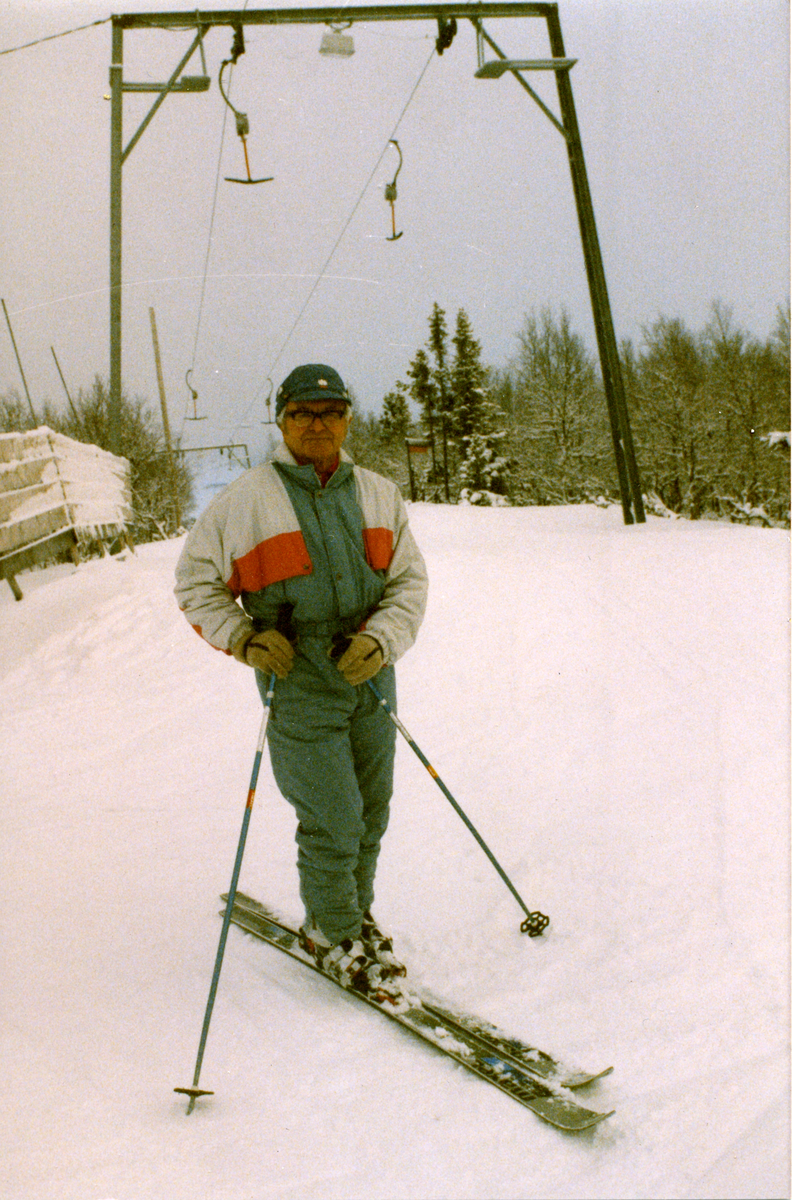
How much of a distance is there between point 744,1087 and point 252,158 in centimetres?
673

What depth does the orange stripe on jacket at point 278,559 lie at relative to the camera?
2531 mm

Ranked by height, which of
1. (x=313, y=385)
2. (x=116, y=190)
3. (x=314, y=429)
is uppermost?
(x=116, y=190)

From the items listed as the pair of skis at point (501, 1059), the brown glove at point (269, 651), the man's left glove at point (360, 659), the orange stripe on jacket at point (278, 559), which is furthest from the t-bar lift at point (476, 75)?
the pair of skis at point (501, 1059)

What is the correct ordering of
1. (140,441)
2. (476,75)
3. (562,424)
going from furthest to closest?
(562,424) → (140,441) → (476,75)

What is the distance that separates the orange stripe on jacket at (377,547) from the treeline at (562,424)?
2659cm

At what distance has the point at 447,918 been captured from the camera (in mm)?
3160

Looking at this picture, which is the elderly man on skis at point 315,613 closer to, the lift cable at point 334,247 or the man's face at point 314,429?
the man's face at point 314,429

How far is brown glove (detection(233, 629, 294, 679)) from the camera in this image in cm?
247

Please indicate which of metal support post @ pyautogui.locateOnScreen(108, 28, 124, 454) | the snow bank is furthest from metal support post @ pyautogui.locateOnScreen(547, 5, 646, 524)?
the snow bank

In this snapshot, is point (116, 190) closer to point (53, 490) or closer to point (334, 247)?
point (334, 247)

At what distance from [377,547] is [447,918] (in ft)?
4.99

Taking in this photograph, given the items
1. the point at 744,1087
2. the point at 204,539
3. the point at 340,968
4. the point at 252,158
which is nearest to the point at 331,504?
the point at 204,539

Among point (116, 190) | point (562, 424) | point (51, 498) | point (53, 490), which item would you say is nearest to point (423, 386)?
point (562, 424)

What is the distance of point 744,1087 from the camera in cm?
202
